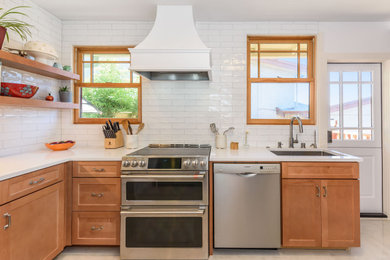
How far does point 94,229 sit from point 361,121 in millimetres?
3422

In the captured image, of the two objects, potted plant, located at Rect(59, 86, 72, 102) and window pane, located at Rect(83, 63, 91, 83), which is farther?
window pane, located at Rect(83, 63, 91, 83)

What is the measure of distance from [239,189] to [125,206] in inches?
41.7

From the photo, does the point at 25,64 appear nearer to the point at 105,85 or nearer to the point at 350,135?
the point at 105,85

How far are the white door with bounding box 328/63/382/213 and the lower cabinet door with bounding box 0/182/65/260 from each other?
3.23 m

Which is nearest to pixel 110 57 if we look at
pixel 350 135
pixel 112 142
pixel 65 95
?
pixel 65 95

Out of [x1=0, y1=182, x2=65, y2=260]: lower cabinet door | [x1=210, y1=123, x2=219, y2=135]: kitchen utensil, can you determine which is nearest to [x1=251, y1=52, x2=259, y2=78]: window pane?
[x1=210, y1=123, x2=219, y2=135]: kitchen utensil

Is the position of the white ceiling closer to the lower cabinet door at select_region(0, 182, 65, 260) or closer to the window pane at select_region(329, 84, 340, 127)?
the window pane at select_region(329, 84, 340, 127)

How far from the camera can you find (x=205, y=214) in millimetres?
2318

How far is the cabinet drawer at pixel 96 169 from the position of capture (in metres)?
2.42

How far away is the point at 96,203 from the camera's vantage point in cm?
244

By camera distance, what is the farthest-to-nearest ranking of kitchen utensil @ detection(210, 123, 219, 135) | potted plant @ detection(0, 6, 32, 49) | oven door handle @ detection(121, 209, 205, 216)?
kitchen utensil @ detection(210, 123, 219, 135) → oven door handle @ detection(121, 209, 205, 216) → potted plant @ detection(0, 6, 32, 49)

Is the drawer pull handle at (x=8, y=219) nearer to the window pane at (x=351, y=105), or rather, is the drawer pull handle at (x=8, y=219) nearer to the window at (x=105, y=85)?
the window at (x=105, y=85)

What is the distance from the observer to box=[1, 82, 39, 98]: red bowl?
2.14m

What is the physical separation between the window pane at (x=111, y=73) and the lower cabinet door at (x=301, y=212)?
2314mm
